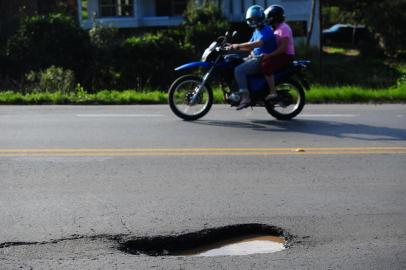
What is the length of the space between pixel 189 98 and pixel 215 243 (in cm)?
602

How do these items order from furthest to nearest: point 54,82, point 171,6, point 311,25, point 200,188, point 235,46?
point 171,6, point 311,25, point 54,82, point 235,46, point 200,188

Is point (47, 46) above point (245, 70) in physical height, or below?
above

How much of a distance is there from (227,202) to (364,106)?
7.72 metres

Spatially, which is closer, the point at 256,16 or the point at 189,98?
the point at 256,16

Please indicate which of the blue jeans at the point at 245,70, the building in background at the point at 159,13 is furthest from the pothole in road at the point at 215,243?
the building in background at the point at 159,13

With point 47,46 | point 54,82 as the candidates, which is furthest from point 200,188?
point 47,46

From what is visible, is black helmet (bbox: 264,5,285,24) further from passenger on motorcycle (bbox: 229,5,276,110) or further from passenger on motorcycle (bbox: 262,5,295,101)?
passenger on motorcycle (bbox: 229,5,276,110)

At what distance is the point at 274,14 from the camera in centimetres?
1152

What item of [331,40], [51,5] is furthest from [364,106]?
[331,40]

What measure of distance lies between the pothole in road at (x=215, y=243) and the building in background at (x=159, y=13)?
3029 cm

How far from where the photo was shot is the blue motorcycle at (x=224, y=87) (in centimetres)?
1173

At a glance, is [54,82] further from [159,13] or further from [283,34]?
[159,13]

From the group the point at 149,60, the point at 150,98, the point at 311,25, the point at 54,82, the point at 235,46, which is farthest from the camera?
the point at 311,25

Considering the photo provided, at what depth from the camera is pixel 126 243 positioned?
5.83 m
